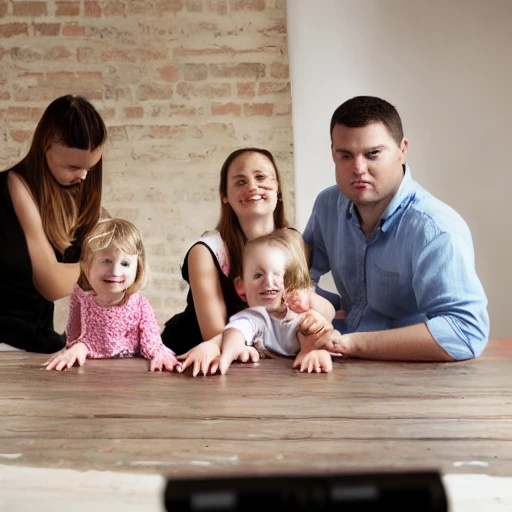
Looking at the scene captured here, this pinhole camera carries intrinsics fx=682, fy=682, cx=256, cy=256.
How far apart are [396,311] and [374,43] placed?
0.91m

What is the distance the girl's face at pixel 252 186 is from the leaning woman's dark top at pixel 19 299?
664 mm

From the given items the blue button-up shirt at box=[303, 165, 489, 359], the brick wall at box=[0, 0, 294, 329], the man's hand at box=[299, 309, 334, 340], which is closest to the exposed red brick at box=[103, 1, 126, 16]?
the brick wall at box=[0, 0, 294, 329]

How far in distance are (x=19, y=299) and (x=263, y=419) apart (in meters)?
1.18

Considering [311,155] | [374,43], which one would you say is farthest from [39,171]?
[374,43]

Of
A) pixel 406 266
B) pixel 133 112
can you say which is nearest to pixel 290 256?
pixel 406 266

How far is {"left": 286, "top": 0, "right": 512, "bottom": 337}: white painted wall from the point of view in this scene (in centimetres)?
225

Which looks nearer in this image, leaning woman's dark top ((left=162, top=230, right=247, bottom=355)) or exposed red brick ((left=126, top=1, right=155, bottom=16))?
leaning woman's dark top ((left=162, top=230, right=247, bottom=355))

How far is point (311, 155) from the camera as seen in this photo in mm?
2188

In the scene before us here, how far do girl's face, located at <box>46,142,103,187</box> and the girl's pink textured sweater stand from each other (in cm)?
41

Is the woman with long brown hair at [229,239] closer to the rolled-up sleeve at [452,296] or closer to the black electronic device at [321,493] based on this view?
the rolled-up sleeve at [452,296]

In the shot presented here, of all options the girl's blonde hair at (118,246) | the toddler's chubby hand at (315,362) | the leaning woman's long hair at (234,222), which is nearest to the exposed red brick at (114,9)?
the leaning woman's long hair at (234,222)

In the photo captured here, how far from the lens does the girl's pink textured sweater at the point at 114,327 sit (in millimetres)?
1865

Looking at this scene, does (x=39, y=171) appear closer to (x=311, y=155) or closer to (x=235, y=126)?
(x=235, y=126)

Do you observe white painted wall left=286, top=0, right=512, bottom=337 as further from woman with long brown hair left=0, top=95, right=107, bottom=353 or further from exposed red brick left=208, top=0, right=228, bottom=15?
woman with long brown hair left=0, top=95, right=107, bottom=353
